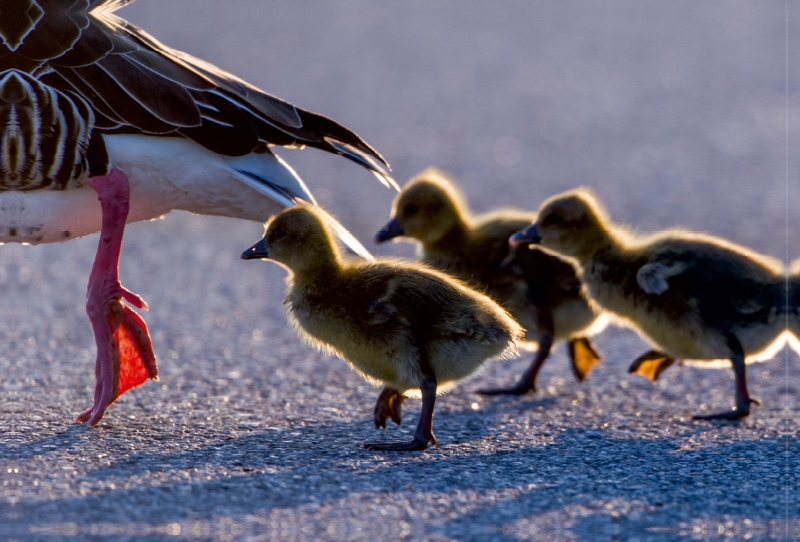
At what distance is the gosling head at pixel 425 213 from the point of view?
4863 millimetres

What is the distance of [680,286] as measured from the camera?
4211mm

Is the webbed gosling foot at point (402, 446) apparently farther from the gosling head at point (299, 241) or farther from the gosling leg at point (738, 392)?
the gosling leg at point (738, 392)

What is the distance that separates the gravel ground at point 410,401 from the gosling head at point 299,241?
561mm

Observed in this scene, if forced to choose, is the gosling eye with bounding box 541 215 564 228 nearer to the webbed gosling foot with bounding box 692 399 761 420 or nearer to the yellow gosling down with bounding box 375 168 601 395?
the yellow gosling down with bounding box 375 168 601 395

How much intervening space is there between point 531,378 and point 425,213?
848 mm

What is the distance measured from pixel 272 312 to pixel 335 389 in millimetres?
1400

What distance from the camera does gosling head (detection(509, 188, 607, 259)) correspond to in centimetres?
443

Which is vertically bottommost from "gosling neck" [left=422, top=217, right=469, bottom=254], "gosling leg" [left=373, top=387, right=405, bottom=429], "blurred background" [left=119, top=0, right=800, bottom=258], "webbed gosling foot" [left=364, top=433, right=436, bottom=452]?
"webbed gosling foot" [left=364, top=433, right=436, bottom=452]

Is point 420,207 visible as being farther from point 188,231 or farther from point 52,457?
point 188,231

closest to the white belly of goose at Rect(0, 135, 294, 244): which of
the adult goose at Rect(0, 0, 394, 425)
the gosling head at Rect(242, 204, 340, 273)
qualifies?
the adult goose at Rect(0, 0, 394, 425)

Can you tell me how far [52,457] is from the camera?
130 inches

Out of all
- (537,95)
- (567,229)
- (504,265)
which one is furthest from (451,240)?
(537,95)

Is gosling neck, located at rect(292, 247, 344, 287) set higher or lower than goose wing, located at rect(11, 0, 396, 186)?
lower

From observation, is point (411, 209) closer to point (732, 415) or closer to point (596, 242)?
point (596, 242)
